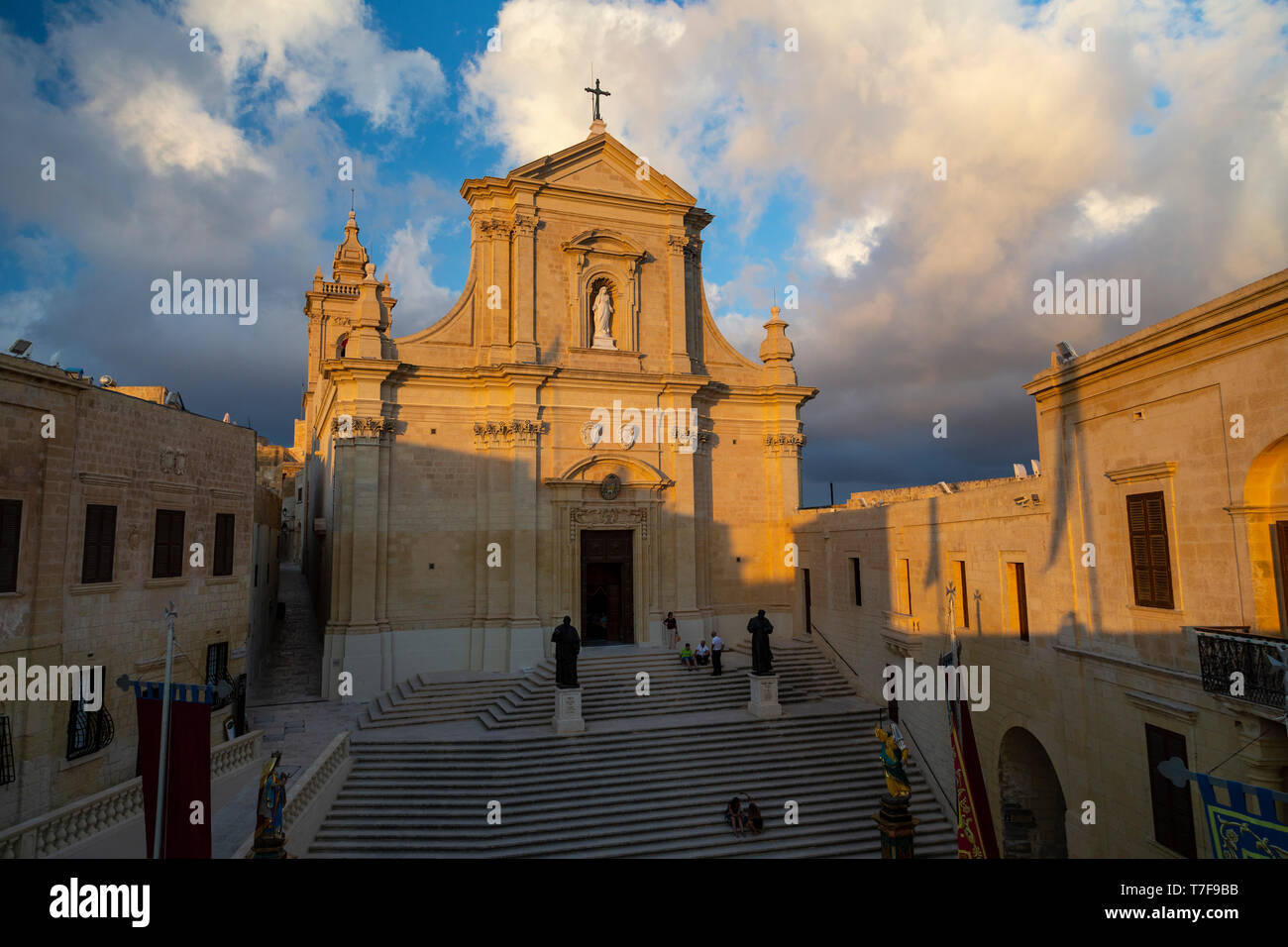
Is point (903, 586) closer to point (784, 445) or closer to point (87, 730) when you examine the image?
point (784, 445)

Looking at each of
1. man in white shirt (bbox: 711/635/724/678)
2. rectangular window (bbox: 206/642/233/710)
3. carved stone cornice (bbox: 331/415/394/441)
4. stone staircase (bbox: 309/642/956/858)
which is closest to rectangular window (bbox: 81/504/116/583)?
rectangular window (bbox: 206/642/233/710)

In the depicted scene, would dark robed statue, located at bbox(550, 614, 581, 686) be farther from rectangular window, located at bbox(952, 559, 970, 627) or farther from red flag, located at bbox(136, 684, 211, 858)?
rectangular window, located at bbox(952, 559, 970, 627)

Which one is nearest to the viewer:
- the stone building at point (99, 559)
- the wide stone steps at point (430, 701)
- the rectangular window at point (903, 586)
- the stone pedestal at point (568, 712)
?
the stone building at point (99, 559)

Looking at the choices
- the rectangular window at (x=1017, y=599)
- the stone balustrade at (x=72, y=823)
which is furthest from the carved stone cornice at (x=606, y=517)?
the stone balustrade at (x=72, y=823)

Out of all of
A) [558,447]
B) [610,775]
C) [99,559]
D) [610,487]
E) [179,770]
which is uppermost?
[558,447]

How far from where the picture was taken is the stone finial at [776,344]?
2852 cm

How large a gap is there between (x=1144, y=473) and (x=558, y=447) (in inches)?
682

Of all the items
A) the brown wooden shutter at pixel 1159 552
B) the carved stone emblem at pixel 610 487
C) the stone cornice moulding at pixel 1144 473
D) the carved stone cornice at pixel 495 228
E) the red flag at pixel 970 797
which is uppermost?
the carved stone cornice at pixel 495 228

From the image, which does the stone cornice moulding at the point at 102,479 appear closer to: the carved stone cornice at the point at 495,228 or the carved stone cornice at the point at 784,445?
the carved stone cornice at the point at 495,228

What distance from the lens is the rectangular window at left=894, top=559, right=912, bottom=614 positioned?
19.6m

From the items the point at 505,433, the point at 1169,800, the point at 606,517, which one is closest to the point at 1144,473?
the point at 1169,800

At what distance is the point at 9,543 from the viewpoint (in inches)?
488

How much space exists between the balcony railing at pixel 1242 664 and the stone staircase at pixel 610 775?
7.88m

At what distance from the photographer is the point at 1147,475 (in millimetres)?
12086
